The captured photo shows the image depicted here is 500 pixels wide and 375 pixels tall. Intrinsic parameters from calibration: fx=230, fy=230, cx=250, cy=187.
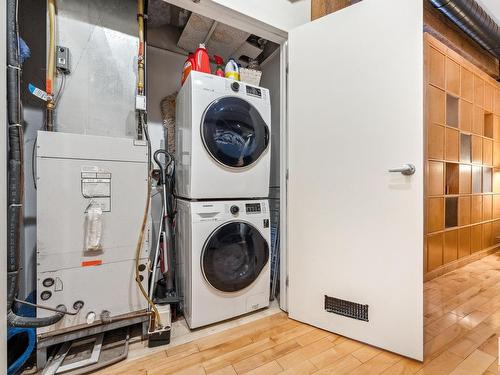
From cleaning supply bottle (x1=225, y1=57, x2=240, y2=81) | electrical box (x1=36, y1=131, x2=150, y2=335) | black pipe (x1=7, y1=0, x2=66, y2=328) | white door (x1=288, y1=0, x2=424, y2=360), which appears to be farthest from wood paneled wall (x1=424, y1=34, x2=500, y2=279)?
black pipe (x1=7, y1=0, x2=66, y2=328)

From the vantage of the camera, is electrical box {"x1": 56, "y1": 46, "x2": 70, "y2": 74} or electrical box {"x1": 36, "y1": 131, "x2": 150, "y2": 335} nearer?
electrical box {"x1": 36, "y1": 131, "x2": 150, "y2": 335}

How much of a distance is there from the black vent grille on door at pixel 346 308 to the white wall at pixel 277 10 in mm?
1883

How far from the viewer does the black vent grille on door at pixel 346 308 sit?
4.48 feet

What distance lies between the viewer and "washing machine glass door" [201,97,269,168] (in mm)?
1509

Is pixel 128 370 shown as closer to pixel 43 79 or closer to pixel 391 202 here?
pixel 391 202

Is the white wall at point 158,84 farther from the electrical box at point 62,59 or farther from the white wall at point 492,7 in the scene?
the white wall at point 492,7

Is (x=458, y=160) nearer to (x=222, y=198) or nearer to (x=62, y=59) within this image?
(x=222, y=198)

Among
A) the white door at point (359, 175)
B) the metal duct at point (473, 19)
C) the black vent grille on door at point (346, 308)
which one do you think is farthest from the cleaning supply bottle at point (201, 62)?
the metal duct at point (473, 19)

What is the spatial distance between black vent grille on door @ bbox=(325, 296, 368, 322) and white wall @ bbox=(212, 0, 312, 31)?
1.88m

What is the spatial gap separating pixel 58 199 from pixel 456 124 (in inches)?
151

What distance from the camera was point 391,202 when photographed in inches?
50.5

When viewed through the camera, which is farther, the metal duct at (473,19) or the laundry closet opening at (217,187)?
the metal duct at (473,19)


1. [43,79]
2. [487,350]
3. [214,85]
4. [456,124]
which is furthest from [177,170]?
[456,124]

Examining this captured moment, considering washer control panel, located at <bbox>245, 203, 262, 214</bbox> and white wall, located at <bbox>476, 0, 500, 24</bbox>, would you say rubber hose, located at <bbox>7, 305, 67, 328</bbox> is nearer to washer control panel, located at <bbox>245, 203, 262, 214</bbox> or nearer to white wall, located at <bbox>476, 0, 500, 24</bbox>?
washer control panel, located at <bbox>245, 203, 262, 214</bbox>
